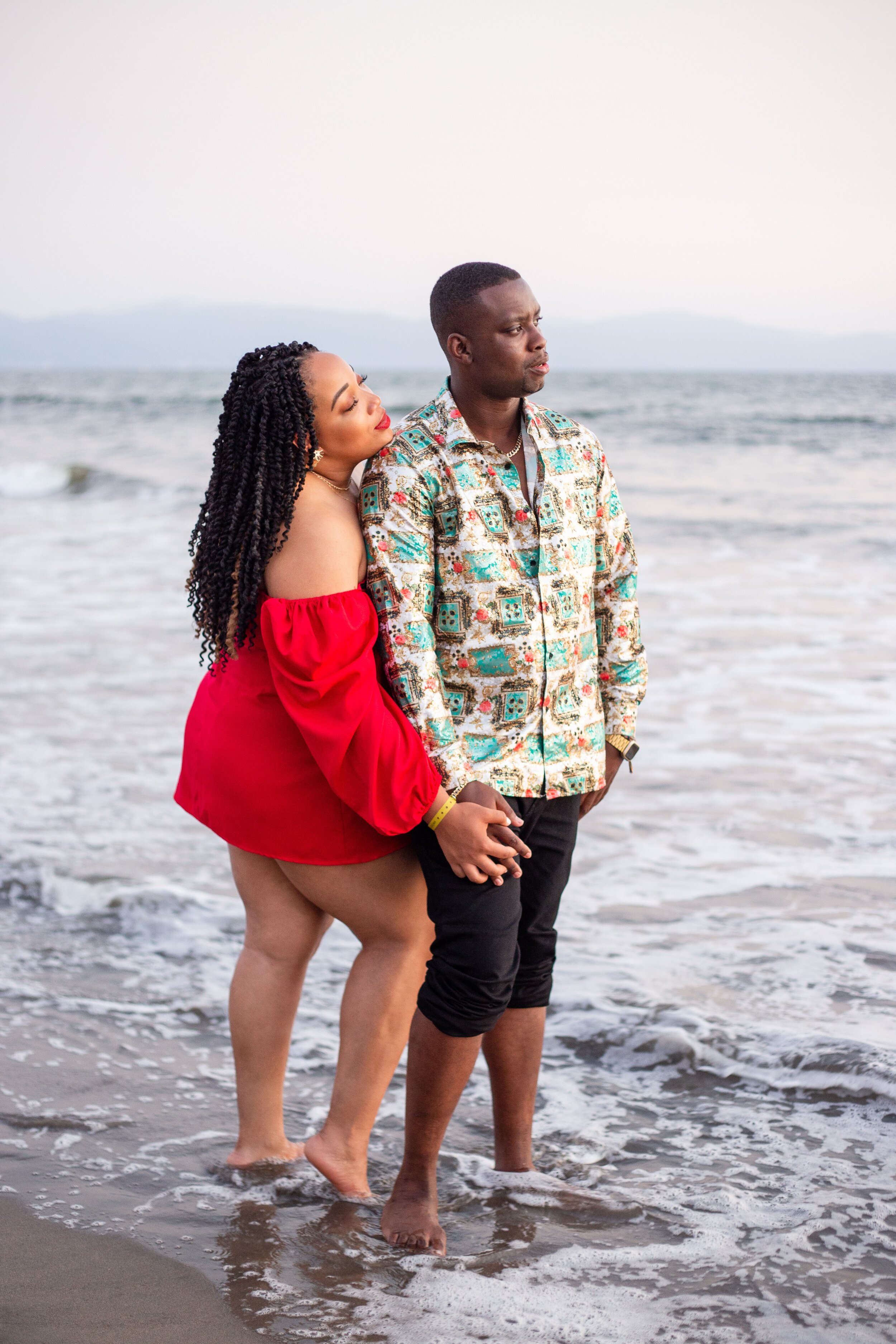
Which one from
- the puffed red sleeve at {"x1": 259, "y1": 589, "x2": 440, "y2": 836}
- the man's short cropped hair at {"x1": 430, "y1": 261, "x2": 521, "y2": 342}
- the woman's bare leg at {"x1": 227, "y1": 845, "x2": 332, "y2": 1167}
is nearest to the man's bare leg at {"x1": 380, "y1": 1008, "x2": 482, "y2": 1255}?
the woman's bare leg at {"x1": 227, "y1": 845, "x2": 332, "y2": 1167}

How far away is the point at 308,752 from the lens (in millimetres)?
2379

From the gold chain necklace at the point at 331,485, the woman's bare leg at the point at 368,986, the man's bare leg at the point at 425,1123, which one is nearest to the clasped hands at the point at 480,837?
the woman's bare leg at the point at 368,986

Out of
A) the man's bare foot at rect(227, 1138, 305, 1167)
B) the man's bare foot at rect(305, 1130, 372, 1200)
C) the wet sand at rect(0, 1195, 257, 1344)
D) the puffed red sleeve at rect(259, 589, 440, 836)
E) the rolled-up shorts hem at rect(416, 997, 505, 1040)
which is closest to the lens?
the wet sand at rect(0, 1195, 257, 1344)

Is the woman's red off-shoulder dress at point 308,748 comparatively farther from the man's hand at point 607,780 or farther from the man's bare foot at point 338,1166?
the man's bare foot at point 338,1166

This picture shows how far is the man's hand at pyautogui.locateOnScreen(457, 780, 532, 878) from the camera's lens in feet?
7.41

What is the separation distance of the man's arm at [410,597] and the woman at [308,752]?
3 centimetres

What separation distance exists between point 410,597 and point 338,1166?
1.24 meters

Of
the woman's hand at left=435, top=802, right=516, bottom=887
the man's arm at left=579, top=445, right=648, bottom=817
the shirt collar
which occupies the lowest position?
the woman's hand at left=435, top=802, right=516, bottom=887

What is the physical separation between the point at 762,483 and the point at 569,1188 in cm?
1627

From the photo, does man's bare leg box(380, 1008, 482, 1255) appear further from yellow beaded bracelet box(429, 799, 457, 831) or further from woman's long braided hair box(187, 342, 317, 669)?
woman's long braided hair box(187, 342, 317, 669)

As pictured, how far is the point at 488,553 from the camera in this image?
2.34 meters

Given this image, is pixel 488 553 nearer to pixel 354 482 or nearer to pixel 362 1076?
pixel 354 482

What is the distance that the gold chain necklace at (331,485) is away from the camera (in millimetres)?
2367

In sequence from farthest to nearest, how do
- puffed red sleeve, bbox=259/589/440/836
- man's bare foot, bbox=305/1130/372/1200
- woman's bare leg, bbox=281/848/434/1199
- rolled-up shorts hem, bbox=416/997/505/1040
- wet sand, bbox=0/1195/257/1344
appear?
man's bare foot, bbox=305/1130/372/1200 < woman's bare leg, bbox=281/848/434/1199 < rolled-up shorts hem, bbox=416/997/505/1040 < puffed red sleeve, bbox=259/589/440/836 < wet sand, bbox=0/1195/257/1344
